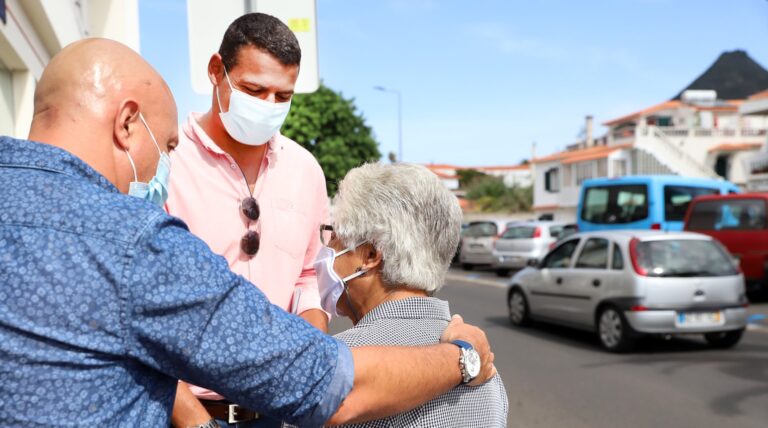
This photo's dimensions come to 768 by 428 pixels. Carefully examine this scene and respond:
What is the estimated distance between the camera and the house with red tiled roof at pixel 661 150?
158ft

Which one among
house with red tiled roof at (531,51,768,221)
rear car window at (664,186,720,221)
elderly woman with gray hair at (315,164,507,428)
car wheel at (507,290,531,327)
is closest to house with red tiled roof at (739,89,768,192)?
house with red tiled roof at (531,51,768,221)

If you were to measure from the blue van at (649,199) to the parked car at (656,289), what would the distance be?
694 centimetres

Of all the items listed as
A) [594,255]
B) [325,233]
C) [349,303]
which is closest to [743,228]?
[594,255]

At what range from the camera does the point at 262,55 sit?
2.58m

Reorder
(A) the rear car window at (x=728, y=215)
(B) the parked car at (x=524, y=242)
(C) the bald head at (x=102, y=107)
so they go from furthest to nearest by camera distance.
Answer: (B) the parked car at (x=524, y=242)
(A) the rear car window at (x=728, y=215)
(C) the bald head at (x=102, y=107)

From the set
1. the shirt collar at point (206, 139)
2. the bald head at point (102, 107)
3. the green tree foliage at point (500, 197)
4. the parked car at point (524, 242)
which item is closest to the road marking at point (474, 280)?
the parked car at point (524, 242)

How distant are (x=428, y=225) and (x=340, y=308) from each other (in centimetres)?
48

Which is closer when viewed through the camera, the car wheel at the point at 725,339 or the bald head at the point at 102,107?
the bald head at the point at 102,107

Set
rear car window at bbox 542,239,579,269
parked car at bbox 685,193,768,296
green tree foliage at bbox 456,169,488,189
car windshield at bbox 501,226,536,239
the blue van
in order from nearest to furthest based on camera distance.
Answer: rear car window at bbox 542,239,579,269 → parked car at bbox 685,193,768,296 → the blue van → car windshield at bbox 501,226,536,239 → green tree foliage at bbox 456,169,488,189

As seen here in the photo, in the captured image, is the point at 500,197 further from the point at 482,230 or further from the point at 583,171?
the point at 482,230

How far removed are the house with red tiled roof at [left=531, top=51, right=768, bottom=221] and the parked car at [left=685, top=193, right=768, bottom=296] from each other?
2988cm

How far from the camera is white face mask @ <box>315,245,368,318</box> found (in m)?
2.21

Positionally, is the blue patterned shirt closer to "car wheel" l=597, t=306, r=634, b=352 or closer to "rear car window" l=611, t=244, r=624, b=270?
"car wheel" l=597, t=306, r=634, b=352

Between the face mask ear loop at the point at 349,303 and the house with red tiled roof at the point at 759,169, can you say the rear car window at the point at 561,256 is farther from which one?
the house with red tiled roof at the point at 759,169
